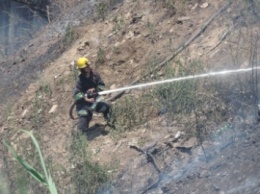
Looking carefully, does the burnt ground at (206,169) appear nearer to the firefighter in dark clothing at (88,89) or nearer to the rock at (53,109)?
the firefighter in dark clothing at (88,89)

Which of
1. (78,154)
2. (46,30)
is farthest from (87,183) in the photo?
(46,30)

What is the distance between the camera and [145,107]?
9430mm

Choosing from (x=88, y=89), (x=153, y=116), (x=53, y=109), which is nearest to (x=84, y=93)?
(x=88, y=89)

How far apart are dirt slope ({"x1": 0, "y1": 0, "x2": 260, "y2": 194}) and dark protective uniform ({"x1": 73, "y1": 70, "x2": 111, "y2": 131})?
32cm

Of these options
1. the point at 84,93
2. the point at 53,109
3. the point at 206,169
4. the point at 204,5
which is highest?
the point at 204,5

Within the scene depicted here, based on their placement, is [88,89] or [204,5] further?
[204,5]

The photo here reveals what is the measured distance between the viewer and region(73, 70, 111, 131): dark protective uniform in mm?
9539

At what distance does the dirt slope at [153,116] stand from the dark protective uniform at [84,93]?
1.06ft

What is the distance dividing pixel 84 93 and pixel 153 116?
1.02m

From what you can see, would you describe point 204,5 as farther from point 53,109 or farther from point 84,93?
point 53,109

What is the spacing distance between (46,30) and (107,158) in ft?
19.8

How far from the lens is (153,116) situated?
9242 millimetres

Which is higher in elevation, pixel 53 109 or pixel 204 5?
pixel 204 5

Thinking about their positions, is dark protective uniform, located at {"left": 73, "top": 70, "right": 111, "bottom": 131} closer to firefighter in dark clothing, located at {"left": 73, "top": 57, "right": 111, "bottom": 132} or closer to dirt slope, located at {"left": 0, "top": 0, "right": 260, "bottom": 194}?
firefighter in dark clothing, located at {"left": 73, "top": 57, "right": 111, "bottom": 132}
